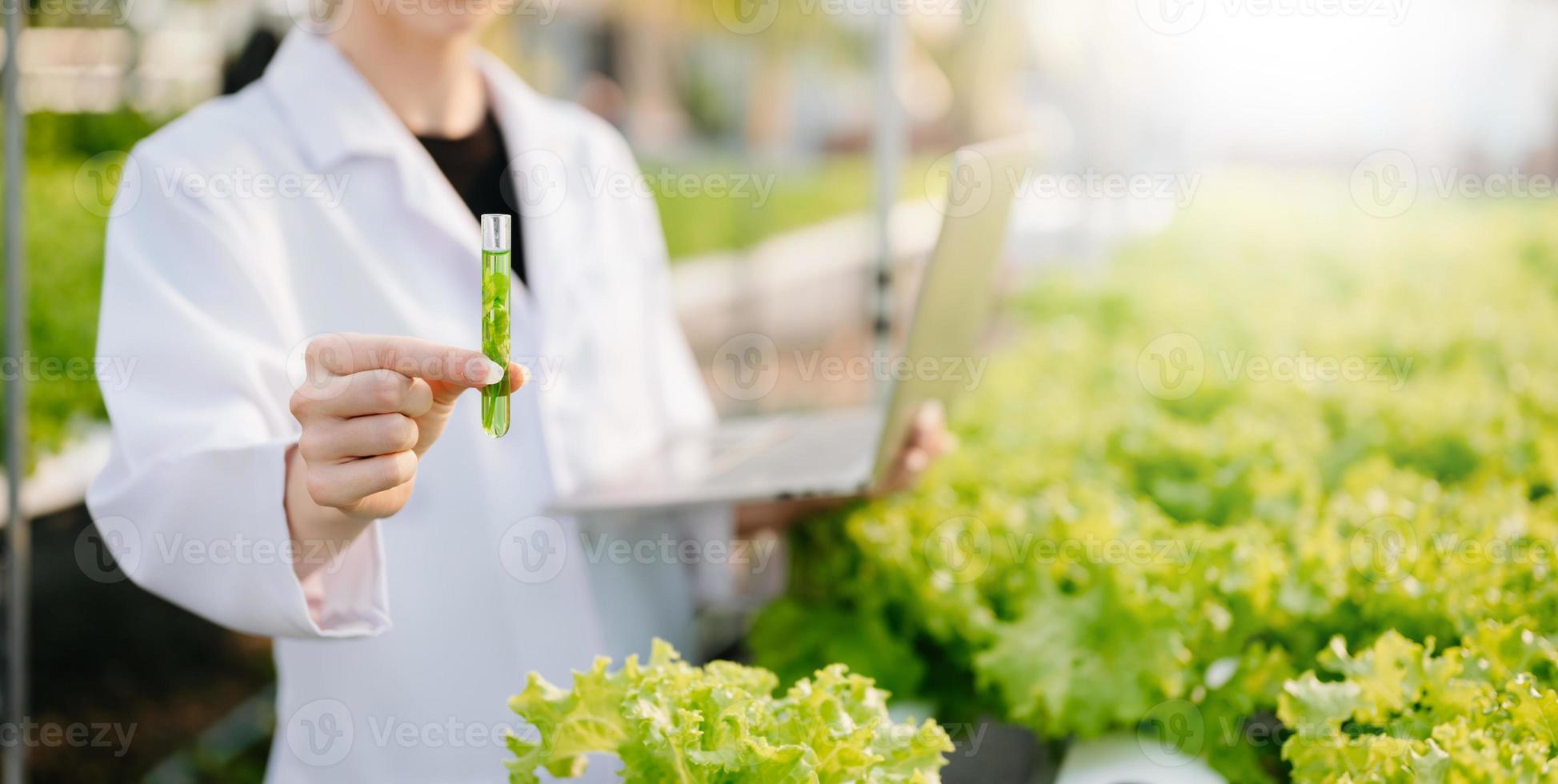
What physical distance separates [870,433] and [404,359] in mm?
1373

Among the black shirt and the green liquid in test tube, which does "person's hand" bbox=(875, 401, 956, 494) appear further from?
the green liquid in test tube

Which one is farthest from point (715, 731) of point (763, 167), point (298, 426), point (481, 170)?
point (763, 167)

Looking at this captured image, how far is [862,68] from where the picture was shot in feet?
72.9

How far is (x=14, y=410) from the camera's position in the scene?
8.13 ft

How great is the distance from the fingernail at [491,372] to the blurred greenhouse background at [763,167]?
1342mm

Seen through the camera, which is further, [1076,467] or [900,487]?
[1076,467]

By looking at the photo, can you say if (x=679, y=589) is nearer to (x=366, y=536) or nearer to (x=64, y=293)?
(x=366, y=536)

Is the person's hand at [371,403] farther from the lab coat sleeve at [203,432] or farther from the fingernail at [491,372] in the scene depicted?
the lab coat sleeve at [203,432]

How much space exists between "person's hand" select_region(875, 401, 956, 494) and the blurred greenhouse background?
2.17 ft

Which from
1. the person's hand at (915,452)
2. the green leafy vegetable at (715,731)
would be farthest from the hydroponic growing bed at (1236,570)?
the green leafy vegetable at (715,731)

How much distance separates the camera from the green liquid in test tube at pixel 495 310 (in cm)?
115

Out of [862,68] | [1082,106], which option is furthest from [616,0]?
[1082,106]

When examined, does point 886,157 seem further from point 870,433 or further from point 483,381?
point 483,381

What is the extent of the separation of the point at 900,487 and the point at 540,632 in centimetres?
67
